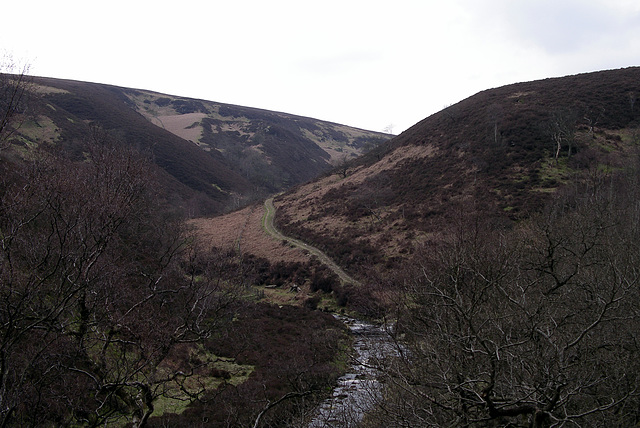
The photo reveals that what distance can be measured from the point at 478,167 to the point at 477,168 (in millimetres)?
160

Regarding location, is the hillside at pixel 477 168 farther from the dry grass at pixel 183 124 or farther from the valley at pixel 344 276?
the dry grass at pixel 183 124

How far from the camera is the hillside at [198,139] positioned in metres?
66.2

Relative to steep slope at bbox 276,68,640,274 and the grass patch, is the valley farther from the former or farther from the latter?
steep slope at bbox 276,68,640,274

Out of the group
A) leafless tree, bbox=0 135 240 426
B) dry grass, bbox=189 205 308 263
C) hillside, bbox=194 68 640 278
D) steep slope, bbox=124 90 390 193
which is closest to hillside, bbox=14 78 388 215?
steep slope, bbox=124 90 390 193

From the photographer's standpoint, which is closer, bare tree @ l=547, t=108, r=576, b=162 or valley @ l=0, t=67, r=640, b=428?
valley @ l=0, t=67, r=640, b=428

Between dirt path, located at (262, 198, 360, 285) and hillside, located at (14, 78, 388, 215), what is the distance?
55.6 ft

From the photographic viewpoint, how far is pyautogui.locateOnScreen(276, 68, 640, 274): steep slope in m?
32.5

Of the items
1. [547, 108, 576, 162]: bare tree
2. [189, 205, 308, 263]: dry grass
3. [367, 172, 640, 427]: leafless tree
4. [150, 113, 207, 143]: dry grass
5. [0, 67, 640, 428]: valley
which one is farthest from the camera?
[150, 113, 207, 143]: dry grass

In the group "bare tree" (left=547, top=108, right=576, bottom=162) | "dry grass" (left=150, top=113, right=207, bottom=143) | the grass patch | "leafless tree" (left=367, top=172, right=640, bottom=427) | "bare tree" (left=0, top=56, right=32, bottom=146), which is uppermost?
"dry grass" (left=150, top=113, right=207, bottom=143)

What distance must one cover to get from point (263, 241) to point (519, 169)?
1170 inches

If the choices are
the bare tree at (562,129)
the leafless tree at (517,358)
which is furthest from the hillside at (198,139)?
the bare tree at (562,129)

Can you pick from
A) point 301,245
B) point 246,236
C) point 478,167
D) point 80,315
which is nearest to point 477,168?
point 478,167

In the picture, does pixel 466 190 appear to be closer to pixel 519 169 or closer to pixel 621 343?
pixel 519 169

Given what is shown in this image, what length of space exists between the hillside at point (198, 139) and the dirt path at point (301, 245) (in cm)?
1695
